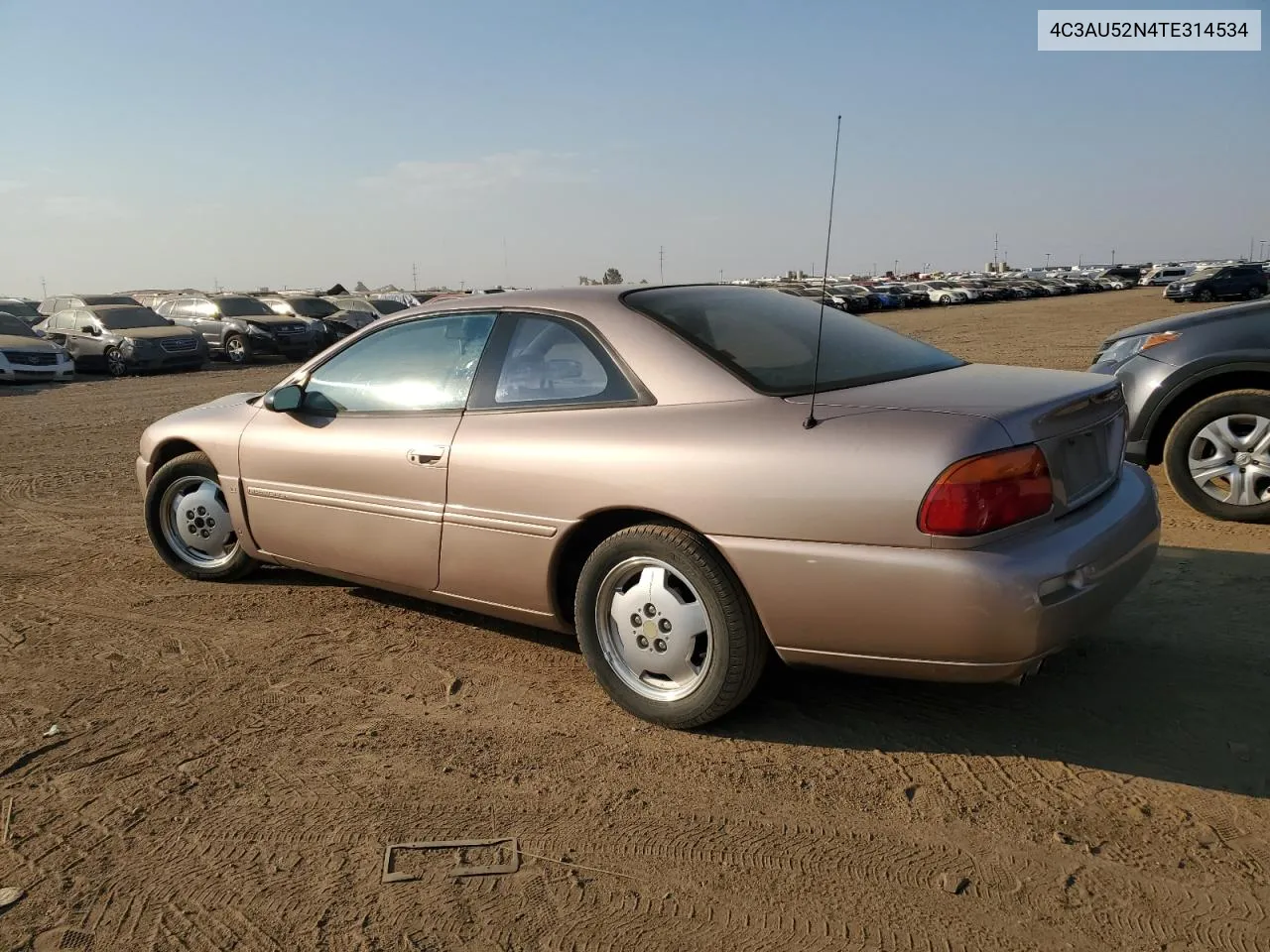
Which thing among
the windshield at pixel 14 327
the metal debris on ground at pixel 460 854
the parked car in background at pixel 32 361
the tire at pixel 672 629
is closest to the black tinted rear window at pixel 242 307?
the windshield at pixel 14 327

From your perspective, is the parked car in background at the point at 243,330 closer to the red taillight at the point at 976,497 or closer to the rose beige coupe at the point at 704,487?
the rose beige coupe at the point at 704,487

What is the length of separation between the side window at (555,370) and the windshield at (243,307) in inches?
864

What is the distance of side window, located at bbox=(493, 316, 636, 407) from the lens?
3.52 meters

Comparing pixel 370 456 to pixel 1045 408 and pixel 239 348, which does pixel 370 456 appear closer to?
pixel 1045 408

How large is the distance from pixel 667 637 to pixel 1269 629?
250 cm

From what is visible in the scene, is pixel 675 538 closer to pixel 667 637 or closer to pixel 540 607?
pixel 667 637

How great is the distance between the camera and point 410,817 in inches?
111

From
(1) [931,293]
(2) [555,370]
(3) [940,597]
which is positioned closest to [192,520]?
(2) [555,370]

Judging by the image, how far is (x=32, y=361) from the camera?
59.6 feet

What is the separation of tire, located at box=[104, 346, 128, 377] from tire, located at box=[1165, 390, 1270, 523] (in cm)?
1949

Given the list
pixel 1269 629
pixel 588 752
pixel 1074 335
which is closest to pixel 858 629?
pixel 588 752

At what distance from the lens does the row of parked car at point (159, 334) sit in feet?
60.8

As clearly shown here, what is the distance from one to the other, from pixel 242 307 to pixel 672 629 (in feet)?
78.6

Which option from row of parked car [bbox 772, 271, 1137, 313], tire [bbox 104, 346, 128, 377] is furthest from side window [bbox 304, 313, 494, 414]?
row of parked car [bbox 772, 271, 1137, 313]
